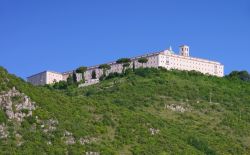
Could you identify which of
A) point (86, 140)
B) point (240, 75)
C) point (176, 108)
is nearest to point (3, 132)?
point (86, 140)

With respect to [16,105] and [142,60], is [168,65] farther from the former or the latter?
[16,105]

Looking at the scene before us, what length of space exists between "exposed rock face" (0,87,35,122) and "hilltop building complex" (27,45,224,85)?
84065 millimetres

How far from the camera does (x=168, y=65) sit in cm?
16562

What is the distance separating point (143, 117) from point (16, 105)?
21.4 metres

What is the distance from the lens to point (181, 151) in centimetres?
8869

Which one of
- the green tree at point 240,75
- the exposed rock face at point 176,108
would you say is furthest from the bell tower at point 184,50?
the exposed rock face at point 176,108

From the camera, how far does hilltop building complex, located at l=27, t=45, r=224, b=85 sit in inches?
6540

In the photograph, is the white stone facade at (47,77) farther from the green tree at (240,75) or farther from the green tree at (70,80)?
the green tree at (240,75)

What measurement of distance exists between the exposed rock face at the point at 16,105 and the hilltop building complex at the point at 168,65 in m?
84.1

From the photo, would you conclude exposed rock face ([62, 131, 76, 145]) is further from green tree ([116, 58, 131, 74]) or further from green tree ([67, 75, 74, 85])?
green tree ([116, 58, 131, 74])

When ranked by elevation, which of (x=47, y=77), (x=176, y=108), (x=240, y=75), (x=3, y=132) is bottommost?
(x=3, y=132)

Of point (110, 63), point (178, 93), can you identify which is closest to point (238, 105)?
point (178, 93)

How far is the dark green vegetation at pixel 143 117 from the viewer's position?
7944cm

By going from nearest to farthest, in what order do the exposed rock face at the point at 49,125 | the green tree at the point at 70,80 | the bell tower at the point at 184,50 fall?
the exposed rock face at the point at 49,125 < the green tree at the point at 70,80 < the bell tower at the point at 184,50
